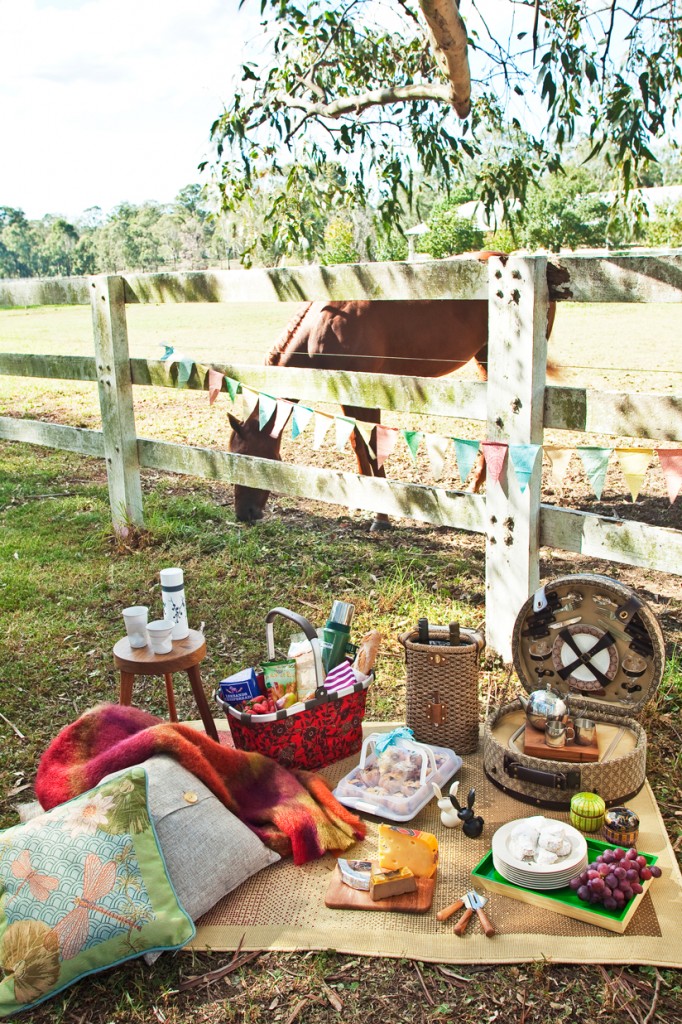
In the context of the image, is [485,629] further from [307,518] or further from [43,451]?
[43,451]

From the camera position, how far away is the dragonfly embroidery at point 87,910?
2.04 m

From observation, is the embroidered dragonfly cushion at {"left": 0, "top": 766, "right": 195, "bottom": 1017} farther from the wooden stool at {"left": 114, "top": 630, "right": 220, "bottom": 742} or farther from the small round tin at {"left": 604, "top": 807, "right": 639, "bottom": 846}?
the small round tin at {"left": 604, "top": 807, "right": 639, "bottom": 846}

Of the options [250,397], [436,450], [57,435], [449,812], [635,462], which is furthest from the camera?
[57,435]

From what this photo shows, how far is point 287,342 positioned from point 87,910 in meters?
3.76

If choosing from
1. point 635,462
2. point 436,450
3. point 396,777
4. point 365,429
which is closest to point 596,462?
point 635,462

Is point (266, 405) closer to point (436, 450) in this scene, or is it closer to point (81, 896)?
point (436, 450)

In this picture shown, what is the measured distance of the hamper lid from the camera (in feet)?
9.55

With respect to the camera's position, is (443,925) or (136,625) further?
(136,625)

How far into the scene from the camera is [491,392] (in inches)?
136

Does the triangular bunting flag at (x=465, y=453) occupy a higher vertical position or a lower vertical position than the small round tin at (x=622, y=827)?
higher

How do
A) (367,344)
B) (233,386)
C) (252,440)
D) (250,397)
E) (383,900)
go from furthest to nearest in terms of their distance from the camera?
1. (367,344)
2. (252,440)
3. (250,397)
4. (233,386)
5. (383,900)

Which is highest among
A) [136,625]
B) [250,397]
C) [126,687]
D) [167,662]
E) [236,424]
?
[250,397]

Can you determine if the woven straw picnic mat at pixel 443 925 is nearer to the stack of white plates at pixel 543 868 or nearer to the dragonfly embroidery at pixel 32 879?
the stack of white plates at pixel 543 868

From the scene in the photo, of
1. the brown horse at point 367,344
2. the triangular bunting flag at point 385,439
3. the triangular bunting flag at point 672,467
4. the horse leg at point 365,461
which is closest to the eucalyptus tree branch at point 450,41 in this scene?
the brown horse at point 367,344
